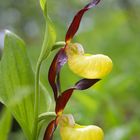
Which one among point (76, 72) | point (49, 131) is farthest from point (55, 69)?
point (49, 131)

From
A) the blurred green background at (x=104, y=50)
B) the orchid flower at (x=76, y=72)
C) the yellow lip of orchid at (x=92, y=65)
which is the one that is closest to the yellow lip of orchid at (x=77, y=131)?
the orchid flower at (x=76, y=72)

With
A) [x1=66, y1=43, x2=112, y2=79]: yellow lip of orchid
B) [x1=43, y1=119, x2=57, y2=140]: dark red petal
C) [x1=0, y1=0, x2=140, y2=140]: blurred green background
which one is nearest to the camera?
[x1=66, y1=43, x2=112, y2=79]: yellow lip of orchid

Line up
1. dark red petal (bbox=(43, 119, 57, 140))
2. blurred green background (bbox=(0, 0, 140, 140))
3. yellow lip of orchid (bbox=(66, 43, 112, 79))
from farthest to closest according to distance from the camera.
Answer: blurred green background (bbox=(0, 0, 140, 140)) → dark red petal (bbox=(43, 119, 57, 140)) → yellow lip of orchid (bbox=(66, 43, 112, 79))

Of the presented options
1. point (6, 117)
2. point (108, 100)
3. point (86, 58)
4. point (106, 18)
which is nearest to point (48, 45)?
point (86, 58)

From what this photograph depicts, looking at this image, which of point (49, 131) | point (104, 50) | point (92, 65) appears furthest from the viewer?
point (104, 50)

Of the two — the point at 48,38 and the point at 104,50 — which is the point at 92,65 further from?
the point at 104,50

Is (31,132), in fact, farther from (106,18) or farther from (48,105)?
(106,18)

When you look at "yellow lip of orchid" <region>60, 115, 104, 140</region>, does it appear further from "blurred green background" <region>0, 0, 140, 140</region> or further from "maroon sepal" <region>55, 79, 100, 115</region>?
"blurred green background" <region>0, 0, 140, 140</region>

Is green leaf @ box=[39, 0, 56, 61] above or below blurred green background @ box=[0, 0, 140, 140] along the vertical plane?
above

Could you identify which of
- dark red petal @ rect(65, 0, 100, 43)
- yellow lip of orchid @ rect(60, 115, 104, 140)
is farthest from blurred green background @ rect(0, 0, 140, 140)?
dark red petal @ rect(65, 0, 100, 43)
